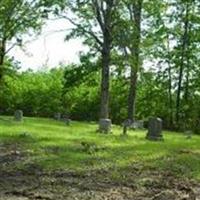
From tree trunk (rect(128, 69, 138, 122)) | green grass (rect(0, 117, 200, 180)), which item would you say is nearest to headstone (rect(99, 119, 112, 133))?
green grass (rect(0, 117, 200, 180))

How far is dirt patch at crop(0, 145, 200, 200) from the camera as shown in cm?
1116

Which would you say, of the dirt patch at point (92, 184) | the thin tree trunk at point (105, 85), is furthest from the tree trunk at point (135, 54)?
the dirt patch at point (92, 184)

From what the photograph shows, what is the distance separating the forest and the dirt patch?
1.3 inches

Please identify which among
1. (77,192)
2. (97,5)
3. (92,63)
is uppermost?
(97,5)

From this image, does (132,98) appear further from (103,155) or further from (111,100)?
(103,155)

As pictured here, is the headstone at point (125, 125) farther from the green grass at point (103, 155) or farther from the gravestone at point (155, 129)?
the green grass at point (103, 155)

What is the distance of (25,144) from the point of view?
18.6 m

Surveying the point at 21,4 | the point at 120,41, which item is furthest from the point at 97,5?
the point at 21,4

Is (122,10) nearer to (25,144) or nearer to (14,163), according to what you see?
(25,144)

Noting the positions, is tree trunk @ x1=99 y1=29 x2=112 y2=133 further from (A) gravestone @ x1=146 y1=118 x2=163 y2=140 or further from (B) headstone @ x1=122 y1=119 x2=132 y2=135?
(A) gravestone @ x1=146 y1=118 x2=163 y2=140

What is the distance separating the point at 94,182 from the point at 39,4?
895 inches

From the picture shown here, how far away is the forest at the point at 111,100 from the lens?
14.2 metres

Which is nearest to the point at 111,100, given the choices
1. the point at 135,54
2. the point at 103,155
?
the point at 135,54

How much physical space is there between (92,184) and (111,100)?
41967 mm
